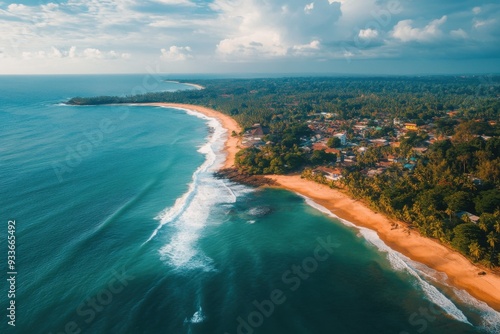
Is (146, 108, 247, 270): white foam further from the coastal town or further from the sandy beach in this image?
the coastal town

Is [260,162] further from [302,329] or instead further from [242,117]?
[242,117]

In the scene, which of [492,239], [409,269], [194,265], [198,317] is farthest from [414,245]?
[198,317]

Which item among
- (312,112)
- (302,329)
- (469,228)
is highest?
(469,228)

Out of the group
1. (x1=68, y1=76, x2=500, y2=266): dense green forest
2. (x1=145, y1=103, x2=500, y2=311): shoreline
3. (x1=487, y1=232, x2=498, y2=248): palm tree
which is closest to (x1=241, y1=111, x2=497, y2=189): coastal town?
Answer: (x1=68, y1=76, x2=500, y2=266): dense green forest

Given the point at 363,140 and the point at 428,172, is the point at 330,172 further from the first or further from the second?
the point at 363,140

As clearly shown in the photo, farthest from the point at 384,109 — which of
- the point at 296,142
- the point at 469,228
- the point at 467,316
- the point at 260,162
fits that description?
the point at 467,316

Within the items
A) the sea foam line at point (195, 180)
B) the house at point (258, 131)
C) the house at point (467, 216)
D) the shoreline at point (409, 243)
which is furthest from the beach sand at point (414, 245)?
the house at point (258, 131)

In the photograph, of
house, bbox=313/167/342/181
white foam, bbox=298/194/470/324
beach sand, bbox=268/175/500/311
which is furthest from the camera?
house, bbox=313/167/342/181
